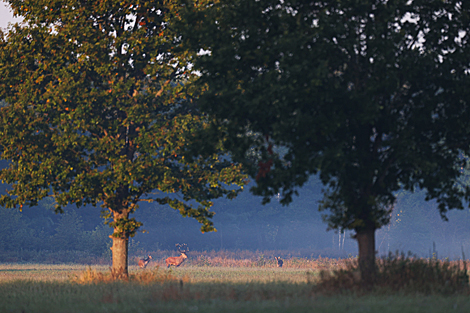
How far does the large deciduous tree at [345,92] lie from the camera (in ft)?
54.9

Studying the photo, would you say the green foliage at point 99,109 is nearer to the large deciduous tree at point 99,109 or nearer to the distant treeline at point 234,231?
the large deciduous tree at point 99,109

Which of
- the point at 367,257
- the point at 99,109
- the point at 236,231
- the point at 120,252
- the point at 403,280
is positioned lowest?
the point at 403,280

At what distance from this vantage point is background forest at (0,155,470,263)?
251 feet

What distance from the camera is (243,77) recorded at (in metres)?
18.7

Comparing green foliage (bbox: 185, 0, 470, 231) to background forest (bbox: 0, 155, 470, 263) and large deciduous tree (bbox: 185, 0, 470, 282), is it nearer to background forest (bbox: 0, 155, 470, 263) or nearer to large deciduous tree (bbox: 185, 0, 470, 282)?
large deciduous tree (bbox: 185, 0, 470, 282)

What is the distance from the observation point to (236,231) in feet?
373

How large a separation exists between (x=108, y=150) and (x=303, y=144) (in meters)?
9.72

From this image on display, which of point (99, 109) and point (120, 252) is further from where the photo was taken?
point (120, 252)

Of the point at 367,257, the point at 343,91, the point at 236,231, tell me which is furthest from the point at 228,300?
the point at 236,231

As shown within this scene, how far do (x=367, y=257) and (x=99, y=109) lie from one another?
12635 millimetres

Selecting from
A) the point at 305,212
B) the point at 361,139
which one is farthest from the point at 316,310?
the point at 305,212

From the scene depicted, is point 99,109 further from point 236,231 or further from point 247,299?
point 236,231

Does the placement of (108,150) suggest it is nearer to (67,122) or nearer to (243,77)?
(67,122)

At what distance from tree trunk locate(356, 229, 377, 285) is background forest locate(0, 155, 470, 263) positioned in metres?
53.4
